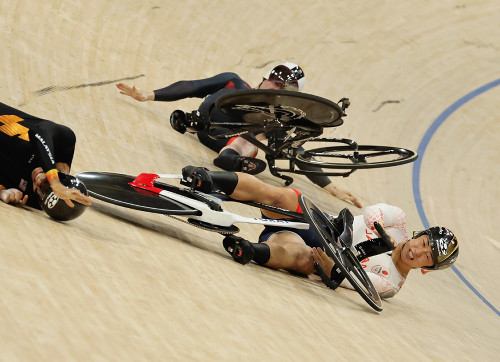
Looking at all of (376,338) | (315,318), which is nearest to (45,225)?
(315,318)

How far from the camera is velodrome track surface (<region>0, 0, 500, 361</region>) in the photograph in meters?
2.40

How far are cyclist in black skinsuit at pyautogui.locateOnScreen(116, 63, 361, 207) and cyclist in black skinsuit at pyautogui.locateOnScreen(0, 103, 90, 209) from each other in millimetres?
1672

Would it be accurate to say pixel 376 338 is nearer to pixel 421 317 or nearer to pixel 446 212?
pixel 421 317

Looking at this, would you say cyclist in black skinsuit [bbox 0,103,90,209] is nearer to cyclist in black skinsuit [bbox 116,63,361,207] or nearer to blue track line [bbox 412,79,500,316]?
cyclist in black skinsuit [bbox 116,63,361,207]

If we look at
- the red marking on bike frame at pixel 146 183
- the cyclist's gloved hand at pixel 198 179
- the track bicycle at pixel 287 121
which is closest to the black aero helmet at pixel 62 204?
the red marking on bike frame at pixel 146 183

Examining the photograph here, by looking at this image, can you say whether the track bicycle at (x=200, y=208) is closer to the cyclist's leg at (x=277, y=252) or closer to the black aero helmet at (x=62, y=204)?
the cyclist's leg at (x=277, y=252)

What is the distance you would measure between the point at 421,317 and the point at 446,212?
2.36 m

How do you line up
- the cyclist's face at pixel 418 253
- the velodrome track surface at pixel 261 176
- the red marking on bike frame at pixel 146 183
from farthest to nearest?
the cyclist's face at pixel 418 253 → the red marking on bike frame at pixel 146 183 → the velodrome track surface at pixel 261 176

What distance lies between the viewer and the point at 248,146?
527cm

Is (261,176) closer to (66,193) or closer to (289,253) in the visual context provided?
(289,253)

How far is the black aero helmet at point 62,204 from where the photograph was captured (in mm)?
2898

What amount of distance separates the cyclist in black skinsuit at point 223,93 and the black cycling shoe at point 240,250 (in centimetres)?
146

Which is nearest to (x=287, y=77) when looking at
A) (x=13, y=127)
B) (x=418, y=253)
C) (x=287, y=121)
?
(x=287, y=121)

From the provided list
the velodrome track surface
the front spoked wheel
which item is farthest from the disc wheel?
the front spoked wheel
